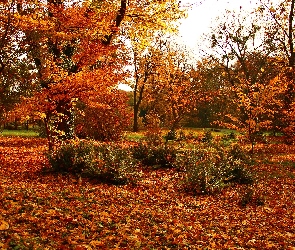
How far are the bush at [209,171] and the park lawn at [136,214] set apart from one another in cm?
37

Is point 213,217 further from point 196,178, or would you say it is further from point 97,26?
point 97,26

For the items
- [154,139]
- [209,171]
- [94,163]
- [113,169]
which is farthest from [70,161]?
[154,139]

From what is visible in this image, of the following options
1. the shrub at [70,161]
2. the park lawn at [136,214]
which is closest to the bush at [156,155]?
the park lawn at [136,214]

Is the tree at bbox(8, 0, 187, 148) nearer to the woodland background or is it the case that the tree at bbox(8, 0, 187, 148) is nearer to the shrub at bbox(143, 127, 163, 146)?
the woodland background

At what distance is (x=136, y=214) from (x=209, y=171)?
4.19 meters

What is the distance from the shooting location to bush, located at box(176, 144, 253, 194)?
1123 cm

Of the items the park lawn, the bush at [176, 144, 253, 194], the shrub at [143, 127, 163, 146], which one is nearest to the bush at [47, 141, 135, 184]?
the park lawn

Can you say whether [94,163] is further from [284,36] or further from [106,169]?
[284,36]

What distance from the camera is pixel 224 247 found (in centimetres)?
671

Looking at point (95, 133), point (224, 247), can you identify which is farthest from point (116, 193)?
point (95, 133)

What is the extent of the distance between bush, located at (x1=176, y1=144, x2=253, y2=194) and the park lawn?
1.20ft

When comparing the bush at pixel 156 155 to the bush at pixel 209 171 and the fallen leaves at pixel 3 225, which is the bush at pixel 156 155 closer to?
the bush at pixel 209 171

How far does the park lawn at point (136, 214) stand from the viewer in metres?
6.27

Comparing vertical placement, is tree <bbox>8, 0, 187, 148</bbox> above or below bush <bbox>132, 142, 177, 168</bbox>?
above
